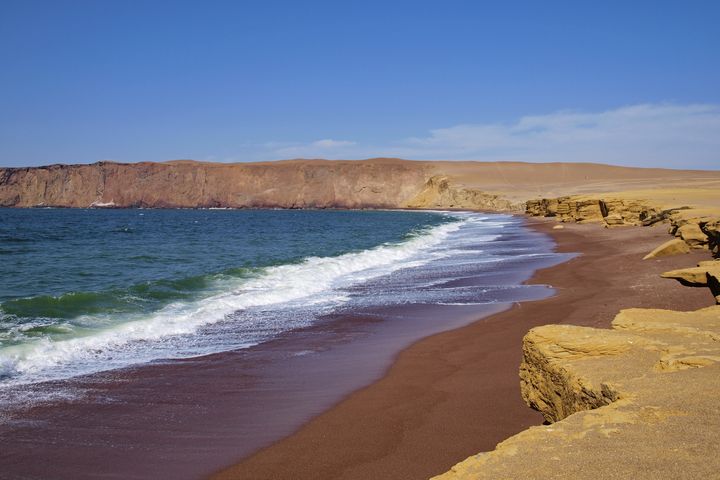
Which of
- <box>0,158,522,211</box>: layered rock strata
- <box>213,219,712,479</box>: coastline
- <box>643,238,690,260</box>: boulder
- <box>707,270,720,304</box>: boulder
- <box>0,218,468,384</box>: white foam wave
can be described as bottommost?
<box>0,218,468,384</box>: white foam wave

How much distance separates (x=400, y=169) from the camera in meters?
151

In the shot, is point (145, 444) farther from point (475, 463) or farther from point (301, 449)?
point (475, 463)

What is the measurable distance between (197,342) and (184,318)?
2.08 meters

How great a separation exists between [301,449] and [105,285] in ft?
40.2

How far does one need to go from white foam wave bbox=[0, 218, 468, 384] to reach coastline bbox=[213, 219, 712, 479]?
3.37 m

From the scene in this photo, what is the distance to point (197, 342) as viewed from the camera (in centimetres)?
944

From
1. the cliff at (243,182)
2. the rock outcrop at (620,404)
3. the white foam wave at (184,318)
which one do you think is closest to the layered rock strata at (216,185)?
the cliff at (243,182)

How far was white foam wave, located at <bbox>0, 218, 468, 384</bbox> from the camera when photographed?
806 centimetres

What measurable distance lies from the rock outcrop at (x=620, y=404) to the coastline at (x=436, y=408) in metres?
0.68

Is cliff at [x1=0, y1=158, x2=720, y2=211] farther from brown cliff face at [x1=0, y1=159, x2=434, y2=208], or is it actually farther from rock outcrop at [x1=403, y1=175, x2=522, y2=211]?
rock outcrop at [x1=403, y1=175, x2=522, y2=211]

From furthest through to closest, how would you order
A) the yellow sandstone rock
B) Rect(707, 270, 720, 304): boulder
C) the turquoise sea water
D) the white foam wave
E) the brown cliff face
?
the brown cliff face
the yellow sandstone rock
the turquoise sea water
the white foam wave
Rect(707, 270, 720, 304): boulder

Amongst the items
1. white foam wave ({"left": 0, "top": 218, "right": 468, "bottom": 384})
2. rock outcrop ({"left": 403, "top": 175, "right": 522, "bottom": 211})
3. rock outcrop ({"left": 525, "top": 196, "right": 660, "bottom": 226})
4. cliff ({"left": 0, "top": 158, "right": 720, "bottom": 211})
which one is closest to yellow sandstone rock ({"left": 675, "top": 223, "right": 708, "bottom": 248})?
white foam wave ({"left": 0, "top": 218, "right": 468, "bottom": 384})

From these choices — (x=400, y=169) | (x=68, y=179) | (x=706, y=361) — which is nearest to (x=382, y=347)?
(x=706, y=361)

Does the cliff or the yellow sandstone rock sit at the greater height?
the cliff
